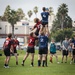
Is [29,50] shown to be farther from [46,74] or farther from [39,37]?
[46,74]

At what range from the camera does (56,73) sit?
8.01m

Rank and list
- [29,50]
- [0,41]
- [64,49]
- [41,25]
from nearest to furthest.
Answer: [41,25] → [29,50] → [64,49] → [0,41]

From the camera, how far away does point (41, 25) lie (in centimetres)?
1001

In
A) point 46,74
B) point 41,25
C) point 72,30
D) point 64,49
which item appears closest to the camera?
point 46,74

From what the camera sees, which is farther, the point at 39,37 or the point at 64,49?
the point at 64,49

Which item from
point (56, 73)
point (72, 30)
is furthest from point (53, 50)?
point (72, 30)

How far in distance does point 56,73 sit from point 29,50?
9.21 ft

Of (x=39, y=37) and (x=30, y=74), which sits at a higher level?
(x=39, y=37)

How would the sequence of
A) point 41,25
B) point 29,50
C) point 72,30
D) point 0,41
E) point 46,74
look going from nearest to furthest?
1. point 46,74
2. point 41,25
3. point 29,50
4. point 0,41
5. point 72,30

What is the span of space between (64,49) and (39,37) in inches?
137

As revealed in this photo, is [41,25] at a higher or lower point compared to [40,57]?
higher

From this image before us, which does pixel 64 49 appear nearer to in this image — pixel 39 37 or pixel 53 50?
pixel 53 50

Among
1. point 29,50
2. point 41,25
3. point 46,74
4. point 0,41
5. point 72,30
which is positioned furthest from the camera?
point 72,30

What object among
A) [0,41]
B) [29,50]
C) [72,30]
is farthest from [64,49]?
[72,30]
